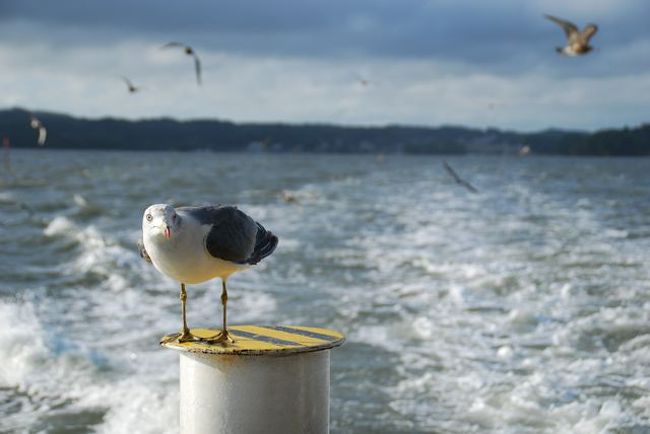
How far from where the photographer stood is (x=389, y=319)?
1138cm

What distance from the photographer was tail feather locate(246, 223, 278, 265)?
4.75 m

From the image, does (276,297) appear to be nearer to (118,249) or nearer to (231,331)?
(118,249)

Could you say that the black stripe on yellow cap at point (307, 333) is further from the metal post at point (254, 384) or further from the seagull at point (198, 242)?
the seagull at point (198, 242)

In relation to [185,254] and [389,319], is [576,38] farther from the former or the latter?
[185,254]

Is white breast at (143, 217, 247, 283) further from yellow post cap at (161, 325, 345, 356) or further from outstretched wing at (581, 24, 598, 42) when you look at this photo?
outstretched wing at (581, 24, 598, 42)

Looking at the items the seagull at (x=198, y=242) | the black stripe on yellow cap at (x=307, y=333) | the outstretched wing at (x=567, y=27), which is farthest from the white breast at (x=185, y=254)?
the outstretched wing at (x=567, y=27)

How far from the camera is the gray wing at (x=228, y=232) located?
436 cm

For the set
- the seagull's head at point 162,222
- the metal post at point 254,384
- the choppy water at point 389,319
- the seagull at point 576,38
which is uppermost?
the seagull at point 576,38

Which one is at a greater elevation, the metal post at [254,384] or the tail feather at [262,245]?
the tail feather at [262,245]

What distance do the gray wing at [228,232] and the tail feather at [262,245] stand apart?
0.04m

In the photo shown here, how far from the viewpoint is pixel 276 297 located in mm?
12938

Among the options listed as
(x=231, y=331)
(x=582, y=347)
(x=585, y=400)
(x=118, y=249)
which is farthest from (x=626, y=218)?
(x=231, y=331)

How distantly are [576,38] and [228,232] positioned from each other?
937 centimetres

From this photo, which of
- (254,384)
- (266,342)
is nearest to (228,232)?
(266,342)
